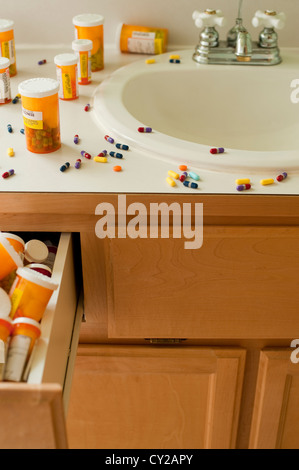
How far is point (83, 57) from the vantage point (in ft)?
3.57

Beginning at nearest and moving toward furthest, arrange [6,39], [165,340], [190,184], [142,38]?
[190,184]
[165,340]
[6,39]
[142,38]

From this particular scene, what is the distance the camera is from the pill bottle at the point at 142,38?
1.23 metres

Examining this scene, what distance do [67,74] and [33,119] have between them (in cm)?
20

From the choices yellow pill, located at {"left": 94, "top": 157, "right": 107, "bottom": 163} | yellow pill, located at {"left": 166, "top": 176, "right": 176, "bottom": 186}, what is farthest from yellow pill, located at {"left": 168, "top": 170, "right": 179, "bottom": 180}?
yellow pill, located at {"left": 94, "top": 157, "right": 107, "bottom": 163}

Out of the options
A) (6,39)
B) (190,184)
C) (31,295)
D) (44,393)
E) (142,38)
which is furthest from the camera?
(142,38)

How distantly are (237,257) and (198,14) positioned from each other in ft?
1.83

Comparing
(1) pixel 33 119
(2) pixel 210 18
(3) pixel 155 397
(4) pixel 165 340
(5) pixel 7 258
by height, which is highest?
(2) pixel 210 18

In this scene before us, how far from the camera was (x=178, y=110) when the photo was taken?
3.80 ft

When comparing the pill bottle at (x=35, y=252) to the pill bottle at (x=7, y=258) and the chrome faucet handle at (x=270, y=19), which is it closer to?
the pill bottle at (x=7, y=258)

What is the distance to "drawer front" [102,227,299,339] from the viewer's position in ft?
2.82

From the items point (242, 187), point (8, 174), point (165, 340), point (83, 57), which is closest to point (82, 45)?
point (83, 57)

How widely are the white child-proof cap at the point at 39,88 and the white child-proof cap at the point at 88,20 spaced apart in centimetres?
28

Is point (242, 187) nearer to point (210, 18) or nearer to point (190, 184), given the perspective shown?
point (190, 184)

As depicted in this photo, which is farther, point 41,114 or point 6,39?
point 6,39
